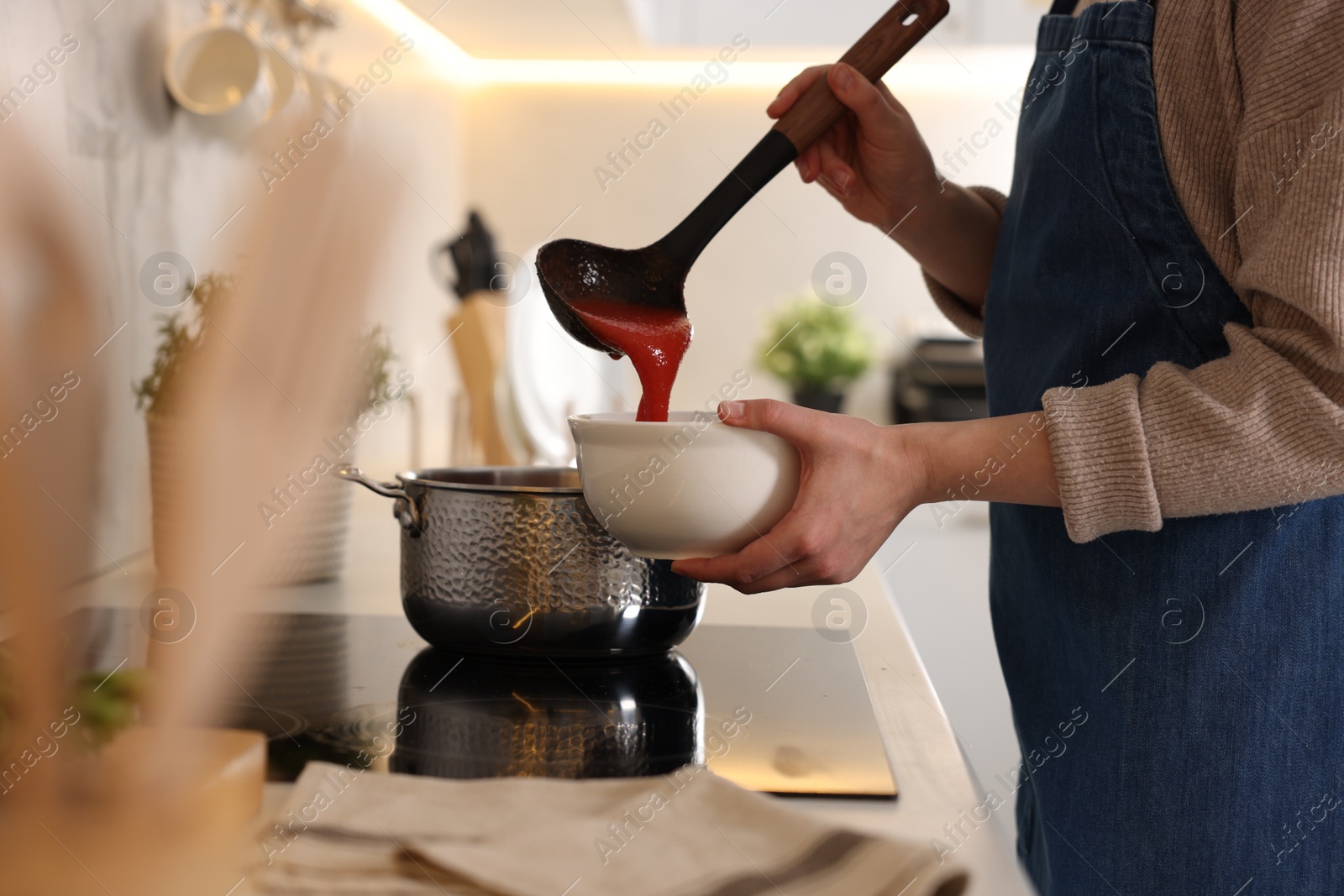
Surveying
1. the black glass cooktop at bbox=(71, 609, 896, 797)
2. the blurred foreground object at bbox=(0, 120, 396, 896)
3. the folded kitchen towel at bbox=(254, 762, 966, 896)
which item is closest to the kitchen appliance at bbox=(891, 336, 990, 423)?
the black glass cooktop at bbox=(71, 609, 896, 797)

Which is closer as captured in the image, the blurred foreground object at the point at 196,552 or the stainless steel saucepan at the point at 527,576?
the blurred foreground object at the point at 196,552

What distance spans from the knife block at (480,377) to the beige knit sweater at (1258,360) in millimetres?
1229

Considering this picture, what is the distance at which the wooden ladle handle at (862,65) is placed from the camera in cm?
72

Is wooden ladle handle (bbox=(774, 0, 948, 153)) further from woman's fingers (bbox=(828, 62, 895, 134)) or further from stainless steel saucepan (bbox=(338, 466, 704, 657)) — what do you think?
stainless steel saucepan (bbox=(338, 466, 704, 657))

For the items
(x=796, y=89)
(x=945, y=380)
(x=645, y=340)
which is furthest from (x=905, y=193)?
(x=945, y=380)

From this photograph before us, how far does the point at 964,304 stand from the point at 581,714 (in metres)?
0.52

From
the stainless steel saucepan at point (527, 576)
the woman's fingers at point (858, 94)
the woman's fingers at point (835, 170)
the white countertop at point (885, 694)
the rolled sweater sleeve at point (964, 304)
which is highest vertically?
the woman's fingers at point (858, 94)

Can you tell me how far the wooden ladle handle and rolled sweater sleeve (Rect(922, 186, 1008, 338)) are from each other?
0.67ft

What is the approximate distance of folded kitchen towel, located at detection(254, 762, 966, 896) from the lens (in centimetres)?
36

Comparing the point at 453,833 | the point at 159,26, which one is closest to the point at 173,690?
the point at 453,833

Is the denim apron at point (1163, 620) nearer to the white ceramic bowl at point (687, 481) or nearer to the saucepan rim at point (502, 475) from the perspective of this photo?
the white ceramic bowl at point (687, 481)

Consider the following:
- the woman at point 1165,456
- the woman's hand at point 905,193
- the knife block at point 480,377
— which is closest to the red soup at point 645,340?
the woman at point 1165,456

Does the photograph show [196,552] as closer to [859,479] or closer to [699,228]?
[859,479]

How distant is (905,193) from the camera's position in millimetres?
845
